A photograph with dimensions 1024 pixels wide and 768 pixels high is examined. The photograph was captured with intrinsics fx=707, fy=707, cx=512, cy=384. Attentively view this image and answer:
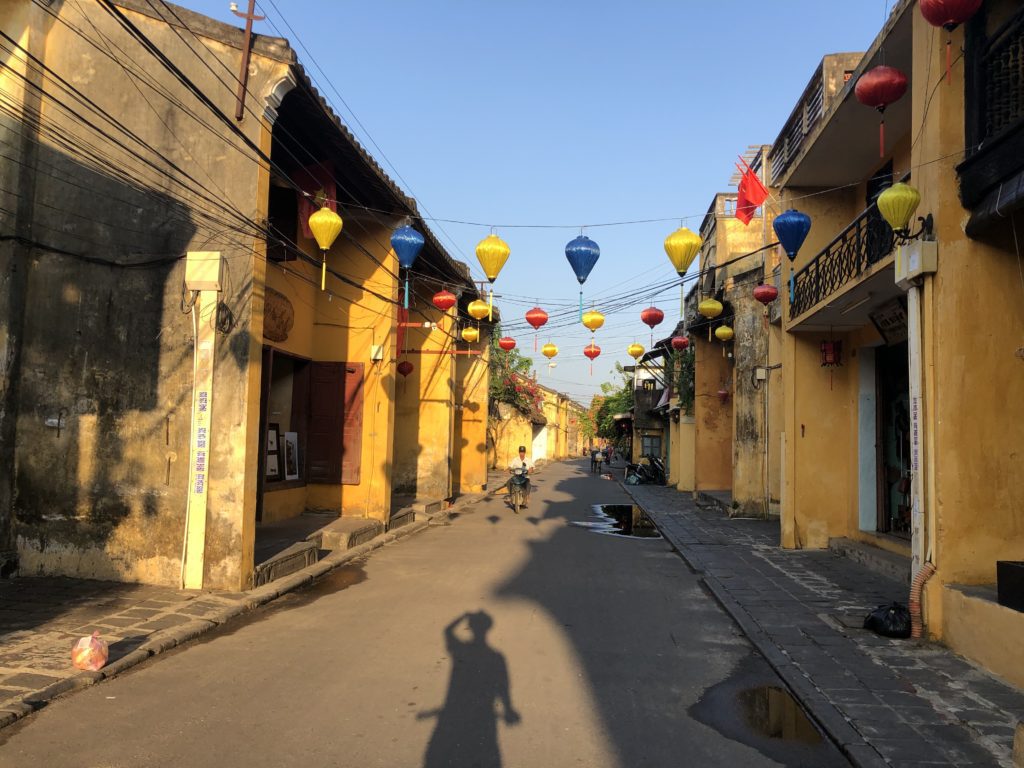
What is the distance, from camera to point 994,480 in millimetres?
6883

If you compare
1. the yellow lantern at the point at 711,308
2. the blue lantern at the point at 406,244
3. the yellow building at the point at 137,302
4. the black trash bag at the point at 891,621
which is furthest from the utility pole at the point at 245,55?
the yellow lantern at the point at 711,308

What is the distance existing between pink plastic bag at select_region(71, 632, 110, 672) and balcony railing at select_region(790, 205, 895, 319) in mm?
8799

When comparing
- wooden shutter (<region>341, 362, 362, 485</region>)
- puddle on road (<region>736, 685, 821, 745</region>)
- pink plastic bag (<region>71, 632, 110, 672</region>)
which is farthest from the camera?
wooden shutter (<region>341, 362, 362, 485</region>)

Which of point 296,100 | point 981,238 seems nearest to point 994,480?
point 981,238

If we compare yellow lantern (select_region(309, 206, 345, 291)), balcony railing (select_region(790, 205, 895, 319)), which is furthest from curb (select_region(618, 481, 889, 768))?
yellow lantern (select_region(309, 206, 345, 291))

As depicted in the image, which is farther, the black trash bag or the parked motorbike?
the parked motorbike

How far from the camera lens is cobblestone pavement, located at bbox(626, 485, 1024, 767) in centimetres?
444

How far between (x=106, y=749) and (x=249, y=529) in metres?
4.46

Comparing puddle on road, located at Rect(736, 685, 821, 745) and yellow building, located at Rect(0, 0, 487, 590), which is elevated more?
yellow building, located at Rect(0, 0, 487, 590)

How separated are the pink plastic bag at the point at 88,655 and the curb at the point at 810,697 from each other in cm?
532

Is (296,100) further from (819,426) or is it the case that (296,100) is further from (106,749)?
(819,426)

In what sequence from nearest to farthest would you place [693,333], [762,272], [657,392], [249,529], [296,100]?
[249,529]
[296,100]
[762,272]
[693,333]
[657,392]

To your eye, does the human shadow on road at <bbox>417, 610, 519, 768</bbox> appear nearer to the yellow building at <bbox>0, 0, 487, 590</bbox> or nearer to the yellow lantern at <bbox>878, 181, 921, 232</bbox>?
the yellow building at <bbox>0, 0, 487, 590</bbox>

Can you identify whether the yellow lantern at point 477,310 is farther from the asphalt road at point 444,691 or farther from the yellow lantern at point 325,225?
the asphalt road at point 444,691
